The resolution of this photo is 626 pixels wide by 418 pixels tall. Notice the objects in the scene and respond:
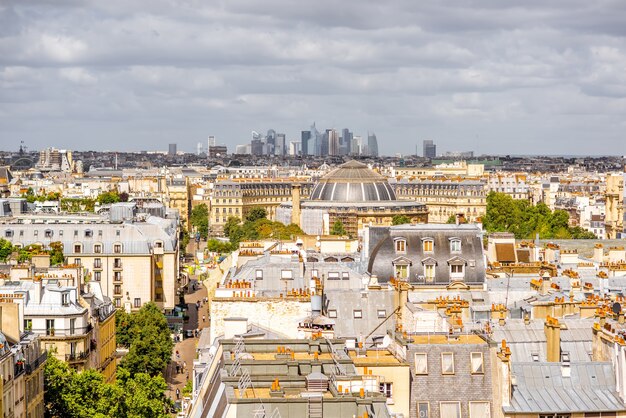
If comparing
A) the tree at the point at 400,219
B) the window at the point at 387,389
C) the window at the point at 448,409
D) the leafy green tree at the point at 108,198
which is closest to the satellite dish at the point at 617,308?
the window at the point at 448,409

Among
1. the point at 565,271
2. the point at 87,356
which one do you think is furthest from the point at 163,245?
the point at 565,271

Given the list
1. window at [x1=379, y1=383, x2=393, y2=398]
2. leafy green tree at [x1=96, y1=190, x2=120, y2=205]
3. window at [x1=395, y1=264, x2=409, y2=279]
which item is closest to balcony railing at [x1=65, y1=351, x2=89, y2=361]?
window at [x1=395, y1=264, x2=409, y2=279]

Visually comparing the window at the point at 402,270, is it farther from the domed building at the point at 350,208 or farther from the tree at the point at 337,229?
the domed building at the point at 350,208

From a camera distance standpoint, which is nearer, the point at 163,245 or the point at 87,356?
the point at 87,356

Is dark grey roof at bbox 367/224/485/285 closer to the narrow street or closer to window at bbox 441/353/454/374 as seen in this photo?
the narrow street

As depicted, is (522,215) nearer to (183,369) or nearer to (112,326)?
(183,369)

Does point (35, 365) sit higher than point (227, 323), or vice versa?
point (227, 323)
